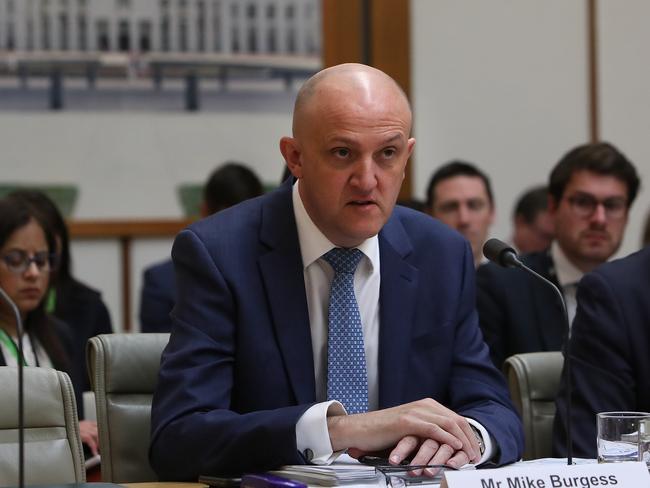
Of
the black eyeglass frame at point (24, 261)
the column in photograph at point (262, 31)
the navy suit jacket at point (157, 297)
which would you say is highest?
the column in photograph at point (262, 31)

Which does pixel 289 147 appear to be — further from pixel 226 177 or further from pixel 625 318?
Result: pixel 226 177

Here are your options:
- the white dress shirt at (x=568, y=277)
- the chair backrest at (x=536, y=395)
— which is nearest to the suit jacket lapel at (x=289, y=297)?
the chair backrest at (x=536, y=395)

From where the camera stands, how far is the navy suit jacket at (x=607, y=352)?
9.62 feet

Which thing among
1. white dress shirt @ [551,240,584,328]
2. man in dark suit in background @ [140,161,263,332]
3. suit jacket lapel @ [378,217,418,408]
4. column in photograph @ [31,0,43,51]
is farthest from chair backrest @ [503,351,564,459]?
column in photograph @ [31,0,43,51]

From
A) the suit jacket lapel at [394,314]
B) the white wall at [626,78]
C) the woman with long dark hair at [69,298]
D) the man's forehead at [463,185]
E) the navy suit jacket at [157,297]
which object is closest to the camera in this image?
the suit jacket lapel at [394,314]

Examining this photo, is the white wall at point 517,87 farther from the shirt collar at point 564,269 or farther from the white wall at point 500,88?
the shirt collar at point 564,269

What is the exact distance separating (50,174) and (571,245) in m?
2.75

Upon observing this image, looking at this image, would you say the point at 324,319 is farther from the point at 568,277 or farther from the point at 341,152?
the point at 568,277

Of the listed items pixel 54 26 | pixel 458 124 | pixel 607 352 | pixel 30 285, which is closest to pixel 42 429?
pixel 607 352

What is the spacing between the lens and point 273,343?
105 inches

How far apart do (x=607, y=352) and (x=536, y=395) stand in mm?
300

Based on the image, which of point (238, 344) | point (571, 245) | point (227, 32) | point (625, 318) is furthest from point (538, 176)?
point (238, 344)

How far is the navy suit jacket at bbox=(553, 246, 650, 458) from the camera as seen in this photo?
2934 mm

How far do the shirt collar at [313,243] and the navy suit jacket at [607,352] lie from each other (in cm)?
60
